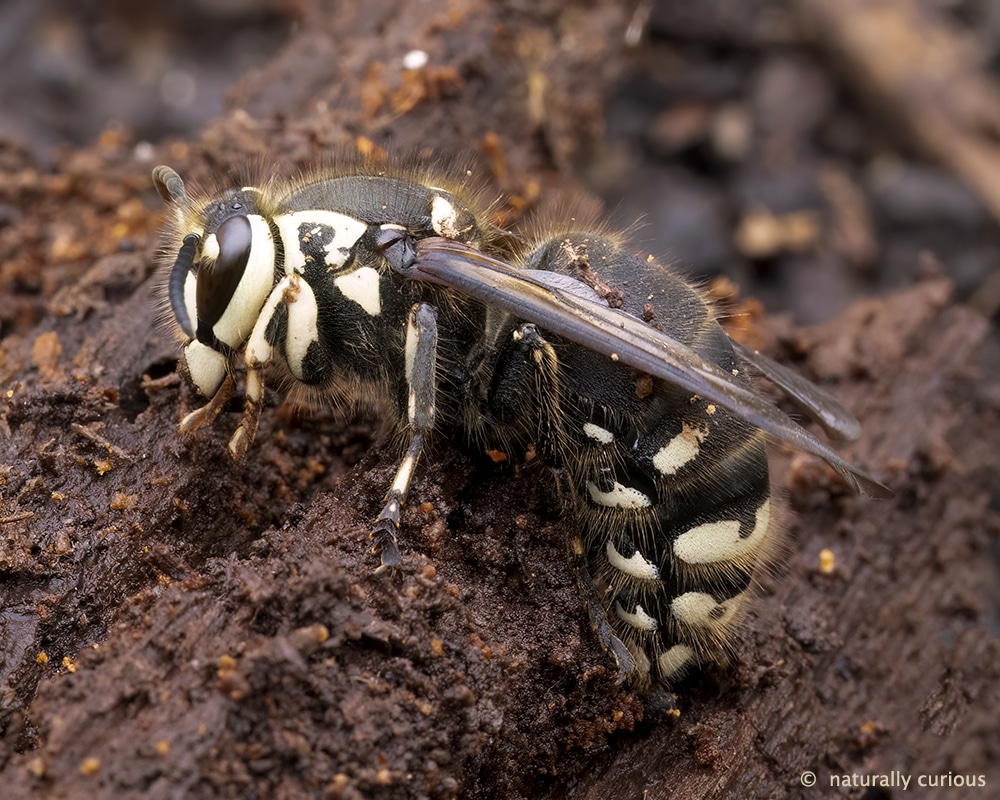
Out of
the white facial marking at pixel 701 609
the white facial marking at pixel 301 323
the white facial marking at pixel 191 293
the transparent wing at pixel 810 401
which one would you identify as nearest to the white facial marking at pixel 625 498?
the white facial marking at pixel 701 609

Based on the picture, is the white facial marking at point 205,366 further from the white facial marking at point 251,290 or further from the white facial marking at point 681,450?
the white facial marking at point 681,450


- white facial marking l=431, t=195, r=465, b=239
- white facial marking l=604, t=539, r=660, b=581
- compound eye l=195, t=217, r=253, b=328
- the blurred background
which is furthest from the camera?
the blurred background

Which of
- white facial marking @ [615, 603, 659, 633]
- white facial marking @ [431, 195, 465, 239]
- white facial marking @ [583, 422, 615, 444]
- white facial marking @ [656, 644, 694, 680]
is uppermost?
white facial marking @ [431, 195, 465, 239]

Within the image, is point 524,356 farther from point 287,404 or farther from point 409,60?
point 409,60

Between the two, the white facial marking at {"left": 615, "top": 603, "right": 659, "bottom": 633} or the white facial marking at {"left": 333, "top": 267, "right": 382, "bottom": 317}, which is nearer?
the white facial marking at {"left": 333, "top": 267, "right": 382, "bottom": 317}

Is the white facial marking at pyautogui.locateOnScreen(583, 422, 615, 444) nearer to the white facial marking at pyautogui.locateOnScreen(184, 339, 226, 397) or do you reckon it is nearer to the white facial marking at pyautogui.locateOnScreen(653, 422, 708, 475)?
the white facial marking at pyautogui.locateOnScreen(653, 422, 708, 475)

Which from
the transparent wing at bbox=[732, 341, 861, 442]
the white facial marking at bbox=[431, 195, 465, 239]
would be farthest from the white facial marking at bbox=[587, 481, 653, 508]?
the white facial marking at bbox=[431, 195, 465, 239]

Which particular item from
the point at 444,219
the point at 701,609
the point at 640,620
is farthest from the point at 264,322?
the point at 701,609

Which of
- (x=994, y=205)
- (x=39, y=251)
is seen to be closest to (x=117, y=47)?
(x=39, y=251)
